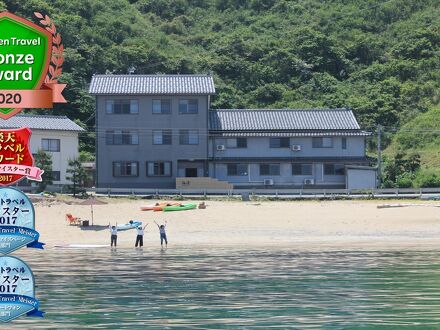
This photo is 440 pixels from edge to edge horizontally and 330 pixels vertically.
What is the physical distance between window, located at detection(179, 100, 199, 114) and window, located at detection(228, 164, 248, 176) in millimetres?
5386

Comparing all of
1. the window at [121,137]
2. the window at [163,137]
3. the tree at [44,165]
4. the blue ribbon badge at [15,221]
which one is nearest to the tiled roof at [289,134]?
the window at [163,137]

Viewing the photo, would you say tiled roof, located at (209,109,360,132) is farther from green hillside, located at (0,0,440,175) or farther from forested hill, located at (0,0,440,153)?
forested hill, located at (0,0,440,153)

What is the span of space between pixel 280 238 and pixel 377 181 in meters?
22.2

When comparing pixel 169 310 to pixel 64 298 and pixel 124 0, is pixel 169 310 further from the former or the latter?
pixel 124 0

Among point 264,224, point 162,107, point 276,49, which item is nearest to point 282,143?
point 162,107

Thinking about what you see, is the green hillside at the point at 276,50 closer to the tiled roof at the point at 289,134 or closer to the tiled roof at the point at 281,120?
the tiled roof at the point at 281,120

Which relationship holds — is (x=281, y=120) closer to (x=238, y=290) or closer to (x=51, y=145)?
(x=51, y=145)

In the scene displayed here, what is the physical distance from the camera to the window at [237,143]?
72938 mm

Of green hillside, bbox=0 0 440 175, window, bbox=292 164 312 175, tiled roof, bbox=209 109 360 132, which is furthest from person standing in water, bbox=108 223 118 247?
green hillside, bbox=0 0 440 175

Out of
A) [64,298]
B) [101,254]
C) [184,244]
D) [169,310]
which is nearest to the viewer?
[169,310]

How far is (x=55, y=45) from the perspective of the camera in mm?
12359

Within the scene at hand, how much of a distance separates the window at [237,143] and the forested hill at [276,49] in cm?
1879

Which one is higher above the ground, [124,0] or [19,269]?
[124,0]

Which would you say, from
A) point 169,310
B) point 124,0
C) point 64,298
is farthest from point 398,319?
point 124,0
